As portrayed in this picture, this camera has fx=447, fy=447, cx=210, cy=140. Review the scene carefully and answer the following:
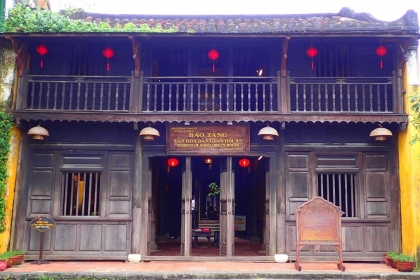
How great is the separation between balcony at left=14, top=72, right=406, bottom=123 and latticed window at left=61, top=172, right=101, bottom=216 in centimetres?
160

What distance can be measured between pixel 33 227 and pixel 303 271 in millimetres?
6315

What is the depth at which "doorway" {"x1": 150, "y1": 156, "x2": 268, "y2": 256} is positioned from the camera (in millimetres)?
11372

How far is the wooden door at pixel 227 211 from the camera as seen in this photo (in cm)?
1095

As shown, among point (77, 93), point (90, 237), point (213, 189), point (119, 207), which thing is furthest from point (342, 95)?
point (213, 189)

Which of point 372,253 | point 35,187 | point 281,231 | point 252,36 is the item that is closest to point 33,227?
point 35,187

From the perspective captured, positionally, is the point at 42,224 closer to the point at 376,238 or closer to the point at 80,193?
the point at 80,193

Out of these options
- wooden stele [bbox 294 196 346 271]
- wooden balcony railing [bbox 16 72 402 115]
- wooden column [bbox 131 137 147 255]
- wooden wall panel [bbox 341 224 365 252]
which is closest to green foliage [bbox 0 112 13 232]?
wooden balcony railing [bbox 16 72 402 115]

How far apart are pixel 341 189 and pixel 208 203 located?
904 cm

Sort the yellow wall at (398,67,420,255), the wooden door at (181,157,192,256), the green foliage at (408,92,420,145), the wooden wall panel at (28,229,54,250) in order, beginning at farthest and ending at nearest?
the wooden door at (181,157,192,256)
the wooden wall panel at (28,229,54,250)
the yellow wall at (398,67,420,255)
the green foliage at (408,92,420,145)

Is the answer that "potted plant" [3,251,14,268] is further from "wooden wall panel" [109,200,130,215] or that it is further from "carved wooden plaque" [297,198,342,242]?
"carved wooden plaque" [297,198,342,242]

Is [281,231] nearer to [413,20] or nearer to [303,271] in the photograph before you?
[303,271]

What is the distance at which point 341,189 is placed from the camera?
37.0 feet

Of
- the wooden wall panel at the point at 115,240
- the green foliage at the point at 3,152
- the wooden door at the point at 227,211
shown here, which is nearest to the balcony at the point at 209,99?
the green foliage at the point at 3,152

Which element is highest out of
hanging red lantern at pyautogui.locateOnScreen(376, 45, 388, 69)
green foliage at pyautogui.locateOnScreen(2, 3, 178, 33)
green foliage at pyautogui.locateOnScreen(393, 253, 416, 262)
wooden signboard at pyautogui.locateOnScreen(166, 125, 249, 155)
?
green foliage at pyautogui.locateOnScreen(2, 3, 178, 33)
